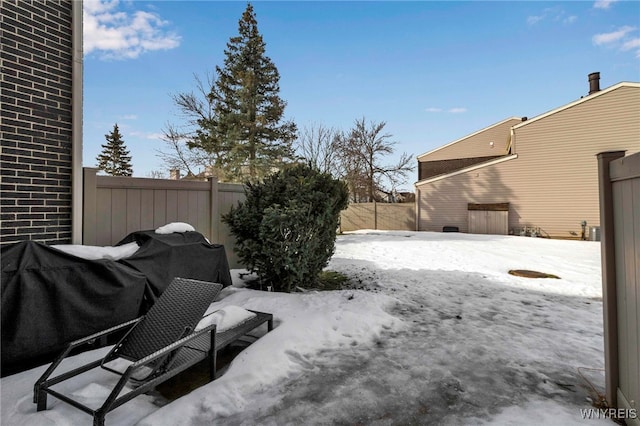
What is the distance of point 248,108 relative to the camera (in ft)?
55.1

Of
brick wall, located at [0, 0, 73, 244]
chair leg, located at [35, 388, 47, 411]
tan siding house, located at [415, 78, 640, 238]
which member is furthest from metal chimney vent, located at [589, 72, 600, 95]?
chair leg, located at [35, 388, 47, 411]

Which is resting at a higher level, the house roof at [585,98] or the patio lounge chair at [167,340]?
the house roof at [585,98]

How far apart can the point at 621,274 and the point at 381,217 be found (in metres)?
17.6

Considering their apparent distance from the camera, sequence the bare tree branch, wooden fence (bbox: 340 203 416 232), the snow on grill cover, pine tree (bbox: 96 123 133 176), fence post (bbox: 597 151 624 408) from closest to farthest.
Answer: fence post (bbox: 597 151 624 408), the snow on grill cover, wooden fence (bbox: 340 203 416 232), the bare tree branch, pine tree (bbox: 96 123 133 176)

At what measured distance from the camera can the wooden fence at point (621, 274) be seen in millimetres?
1654

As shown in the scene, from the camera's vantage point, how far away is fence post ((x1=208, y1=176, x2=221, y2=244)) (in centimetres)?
532

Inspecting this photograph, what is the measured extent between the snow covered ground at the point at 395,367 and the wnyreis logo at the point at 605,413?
6 centimetres

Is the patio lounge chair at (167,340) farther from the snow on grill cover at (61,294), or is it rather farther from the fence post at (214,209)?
the fence post at (214,209)

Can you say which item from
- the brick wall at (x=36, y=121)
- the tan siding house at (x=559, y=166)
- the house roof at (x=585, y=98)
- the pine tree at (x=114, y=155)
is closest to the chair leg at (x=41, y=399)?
the brick wall at (x=36, y=121)

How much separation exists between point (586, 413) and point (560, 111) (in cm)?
1720

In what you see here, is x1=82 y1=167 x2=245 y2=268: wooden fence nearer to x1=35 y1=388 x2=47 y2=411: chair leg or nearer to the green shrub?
the green shrub

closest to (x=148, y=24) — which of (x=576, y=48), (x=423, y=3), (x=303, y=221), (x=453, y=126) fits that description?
(x=303, y=221)

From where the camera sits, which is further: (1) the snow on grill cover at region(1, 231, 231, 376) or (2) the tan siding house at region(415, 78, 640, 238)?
(2) the tan siding house at region(415, 78, 640, 238)

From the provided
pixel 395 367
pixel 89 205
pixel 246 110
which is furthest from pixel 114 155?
pixel 395 367
